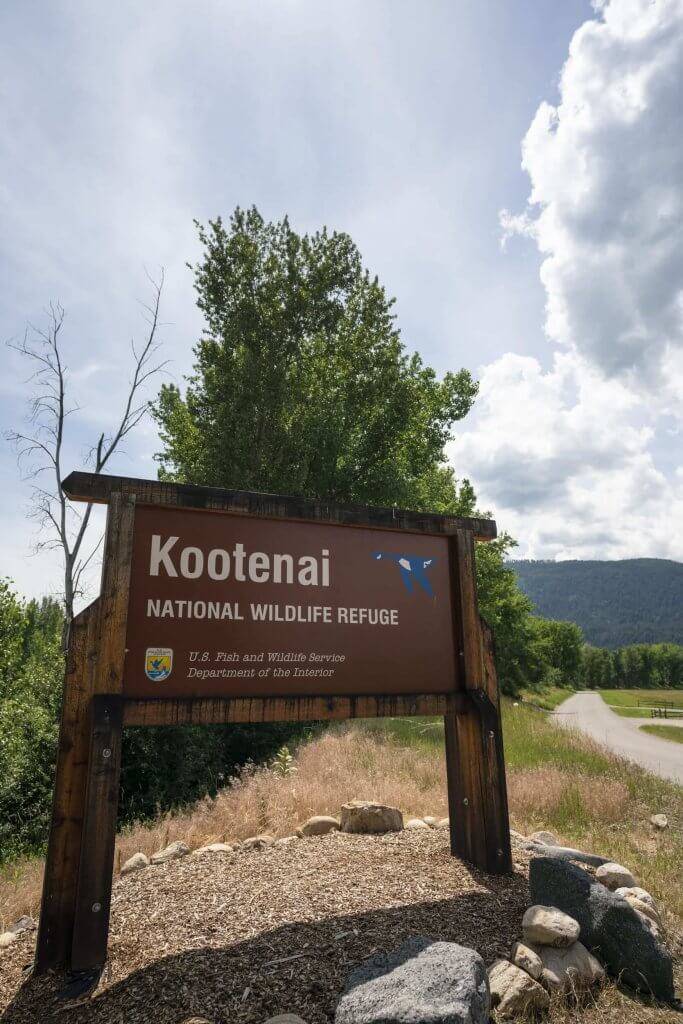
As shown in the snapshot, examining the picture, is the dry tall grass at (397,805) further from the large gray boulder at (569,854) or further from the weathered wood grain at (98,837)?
the weathered wood grain at (98,837)

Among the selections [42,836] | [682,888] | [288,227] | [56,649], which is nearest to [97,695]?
[682,888]

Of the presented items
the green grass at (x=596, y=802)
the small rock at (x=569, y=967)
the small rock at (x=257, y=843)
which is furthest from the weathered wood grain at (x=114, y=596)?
the green grass at (x=596, y=802)

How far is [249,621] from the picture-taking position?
501cm

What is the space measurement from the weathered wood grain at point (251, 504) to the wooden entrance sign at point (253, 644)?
Answer: 0.05ft

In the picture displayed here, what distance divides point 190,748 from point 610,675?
417 ft

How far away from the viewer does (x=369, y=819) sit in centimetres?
646

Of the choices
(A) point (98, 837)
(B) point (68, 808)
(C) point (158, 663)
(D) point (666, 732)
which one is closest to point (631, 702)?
(D) point (666, 732)

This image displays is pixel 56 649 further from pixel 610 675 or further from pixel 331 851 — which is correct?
pixel 610 675

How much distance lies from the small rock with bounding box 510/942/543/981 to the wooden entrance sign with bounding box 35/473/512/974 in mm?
1457

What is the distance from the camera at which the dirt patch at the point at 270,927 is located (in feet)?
11.3

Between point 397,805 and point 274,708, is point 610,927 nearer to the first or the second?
point 274,708

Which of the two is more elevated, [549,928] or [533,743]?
[549,928]

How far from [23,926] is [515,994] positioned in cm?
402

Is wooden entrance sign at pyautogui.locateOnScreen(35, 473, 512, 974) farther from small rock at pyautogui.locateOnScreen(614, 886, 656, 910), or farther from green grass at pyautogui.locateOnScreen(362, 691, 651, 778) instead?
green grass at pyautogui.locateOnScreen(362, 691, 651, 778)
